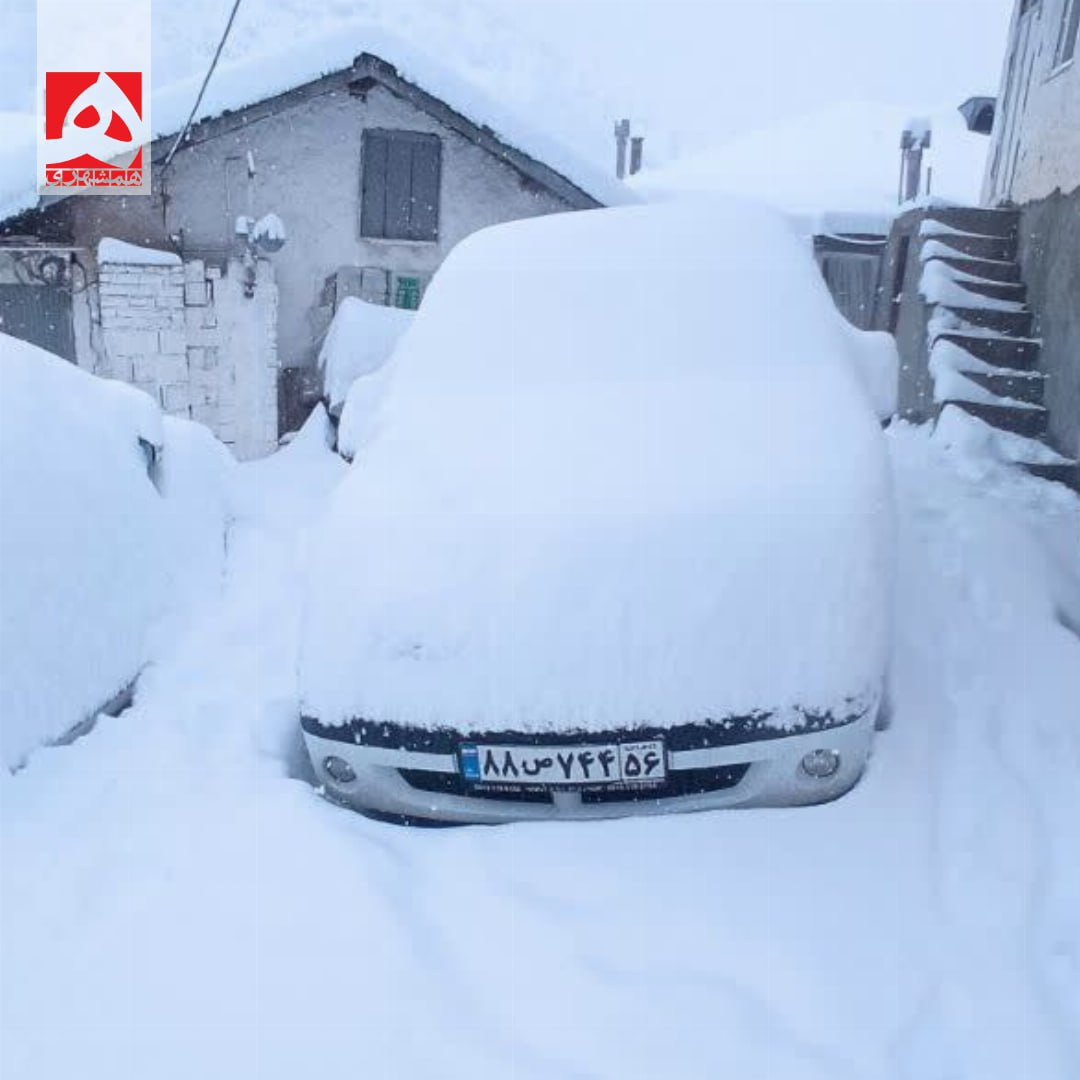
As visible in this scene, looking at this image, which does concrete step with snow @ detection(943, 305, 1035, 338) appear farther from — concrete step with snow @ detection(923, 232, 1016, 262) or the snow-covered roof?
the snow-covered roof

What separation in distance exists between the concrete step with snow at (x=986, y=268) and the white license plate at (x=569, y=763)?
6.71 m

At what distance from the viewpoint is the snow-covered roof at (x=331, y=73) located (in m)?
10.1

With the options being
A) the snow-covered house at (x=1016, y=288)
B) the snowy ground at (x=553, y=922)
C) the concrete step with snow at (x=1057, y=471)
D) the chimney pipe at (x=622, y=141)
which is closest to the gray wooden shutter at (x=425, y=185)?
the snow-covered house at (x=1016, y=288)

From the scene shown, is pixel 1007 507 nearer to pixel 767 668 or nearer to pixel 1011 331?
pixel 767 668

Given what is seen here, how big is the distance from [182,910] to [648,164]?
186 feet

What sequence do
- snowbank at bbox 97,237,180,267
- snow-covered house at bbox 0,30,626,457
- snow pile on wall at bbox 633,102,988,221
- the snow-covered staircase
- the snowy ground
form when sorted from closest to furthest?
the snowy ground
the snow-covered staircase
snowbank at bbox 97,237,180,267
snow-covered house at bbox 0,30,626,457
snow pile on wall at bbox 633,102,988,221

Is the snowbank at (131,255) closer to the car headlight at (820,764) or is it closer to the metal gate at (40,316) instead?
the metal gate at (40,316)

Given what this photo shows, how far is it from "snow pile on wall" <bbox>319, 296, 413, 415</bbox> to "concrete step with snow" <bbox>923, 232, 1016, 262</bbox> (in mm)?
4856

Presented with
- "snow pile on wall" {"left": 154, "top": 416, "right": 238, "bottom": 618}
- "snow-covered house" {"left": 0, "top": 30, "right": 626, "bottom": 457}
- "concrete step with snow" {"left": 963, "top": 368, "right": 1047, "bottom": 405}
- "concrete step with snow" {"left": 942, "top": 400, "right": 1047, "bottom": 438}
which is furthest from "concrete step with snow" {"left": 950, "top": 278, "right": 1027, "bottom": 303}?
"snow pile on wall" {"left": 154, "top": 416, "right": 238, "bottom": 618}

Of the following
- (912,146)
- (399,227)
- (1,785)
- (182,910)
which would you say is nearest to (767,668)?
(182,910)

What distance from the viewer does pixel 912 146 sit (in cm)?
2011

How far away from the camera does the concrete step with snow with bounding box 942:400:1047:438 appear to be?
661cm

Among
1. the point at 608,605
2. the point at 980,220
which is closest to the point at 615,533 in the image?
the point at 608,605

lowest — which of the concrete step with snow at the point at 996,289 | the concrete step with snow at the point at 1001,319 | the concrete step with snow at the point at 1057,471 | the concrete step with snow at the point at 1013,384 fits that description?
the concrete step with snow at the point at 1057,471
